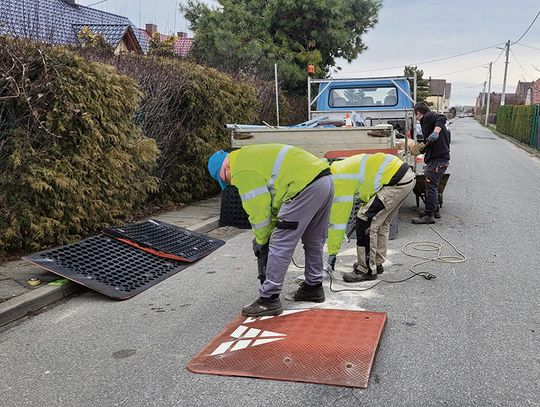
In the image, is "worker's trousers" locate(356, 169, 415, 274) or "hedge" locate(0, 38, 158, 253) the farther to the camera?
"hedge" locate(0, 38, 158, 253)

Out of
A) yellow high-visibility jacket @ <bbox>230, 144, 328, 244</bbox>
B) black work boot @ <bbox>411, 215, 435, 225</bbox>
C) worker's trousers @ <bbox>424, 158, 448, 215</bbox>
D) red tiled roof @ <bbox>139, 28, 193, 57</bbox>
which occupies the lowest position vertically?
black work boot @ <bbox>411, 215, 435, 225</bbox>

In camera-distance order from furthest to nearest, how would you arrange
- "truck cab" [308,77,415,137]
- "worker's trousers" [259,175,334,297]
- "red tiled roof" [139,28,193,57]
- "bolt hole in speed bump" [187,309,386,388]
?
1. "red tiled roof" [139,28,193,57]
2. "truck cab" [308,77,415,137]
3. "worker's trousers" [259,175,334,297]
4. "bolt hole in speed bump" [187,309,386,388]

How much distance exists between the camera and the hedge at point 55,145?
588 cm

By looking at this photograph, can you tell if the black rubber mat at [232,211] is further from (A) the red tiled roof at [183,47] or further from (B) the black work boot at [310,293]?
(A) the red tiled roof at [183,47]

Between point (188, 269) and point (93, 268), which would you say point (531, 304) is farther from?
point (93, 268)

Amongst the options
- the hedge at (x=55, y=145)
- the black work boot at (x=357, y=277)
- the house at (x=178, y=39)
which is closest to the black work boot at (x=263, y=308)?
the black work boot at (x=357, y=277)

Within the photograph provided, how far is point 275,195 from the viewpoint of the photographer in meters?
A: 4.23

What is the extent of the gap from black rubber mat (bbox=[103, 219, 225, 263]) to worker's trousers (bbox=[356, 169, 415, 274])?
6.78 ft

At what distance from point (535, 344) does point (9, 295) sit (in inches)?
171

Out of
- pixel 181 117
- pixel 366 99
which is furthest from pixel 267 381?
pixel 366 99

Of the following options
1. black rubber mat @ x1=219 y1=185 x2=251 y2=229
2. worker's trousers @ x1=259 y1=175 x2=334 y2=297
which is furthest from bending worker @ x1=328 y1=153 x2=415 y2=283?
black rubber mat @ x1=219 y1=185 x2=251 y2=229

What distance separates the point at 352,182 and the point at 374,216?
0.60 meters

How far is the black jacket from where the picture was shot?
8.45m

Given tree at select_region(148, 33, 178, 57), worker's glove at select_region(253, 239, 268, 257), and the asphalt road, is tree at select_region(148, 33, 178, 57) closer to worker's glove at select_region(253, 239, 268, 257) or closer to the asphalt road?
the asphalt road
